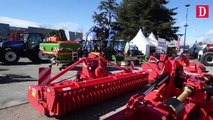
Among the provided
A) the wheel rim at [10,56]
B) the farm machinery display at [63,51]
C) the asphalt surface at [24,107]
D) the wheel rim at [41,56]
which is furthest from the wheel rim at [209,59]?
the wheel rim at [10,56]

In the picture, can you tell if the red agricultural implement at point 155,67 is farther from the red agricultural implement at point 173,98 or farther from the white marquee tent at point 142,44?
the white marquee tent at point 142,44

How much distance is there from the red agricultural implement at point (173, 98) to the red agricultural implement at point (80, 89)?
5.88ft

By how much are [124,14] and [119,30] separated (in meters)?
2.69

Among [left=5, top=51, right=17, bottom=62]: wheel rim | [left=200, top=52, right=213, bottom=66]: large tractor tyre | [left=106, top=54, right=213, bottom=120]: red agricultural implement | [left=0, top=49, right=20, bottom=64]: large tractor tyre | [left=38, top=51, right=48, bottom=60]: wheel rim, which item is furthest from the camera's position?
[left=200, top=52, right=213, bottom=66]: large tractor tyre

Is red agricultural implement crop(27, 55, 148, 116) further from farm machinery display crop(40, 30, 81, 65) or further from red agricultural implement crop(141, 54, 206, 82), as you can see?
farm machinery display crop(40, 30, 81, 65)

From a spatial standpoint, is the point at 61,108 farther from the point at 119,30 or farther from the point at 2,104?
the point at 119,30

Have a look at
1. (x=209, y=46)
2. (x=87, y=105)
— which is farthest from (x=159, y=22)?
(x=87, y=105)

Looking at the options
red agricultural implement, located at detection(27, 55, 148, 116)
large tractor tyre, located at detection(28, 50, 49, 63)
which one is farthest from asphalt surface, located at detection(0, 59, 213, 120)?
large tractor tyre, located at detection(28, 50, 49, 63)

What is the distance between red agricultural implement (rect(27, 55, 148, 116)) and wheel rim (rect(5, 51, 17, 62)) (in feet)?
30.6

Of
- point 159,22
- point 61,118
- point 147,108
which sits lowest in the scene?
point 61,118

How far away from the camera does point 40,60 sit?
16.3 metres

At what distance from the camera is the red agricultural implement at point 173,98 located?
3.04m

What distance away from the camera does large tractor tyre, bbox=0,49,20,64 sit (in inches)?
575

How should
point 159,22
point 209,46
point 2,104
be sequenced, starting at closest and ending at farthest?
point 2,104 → point 209,46 → point 159,22
